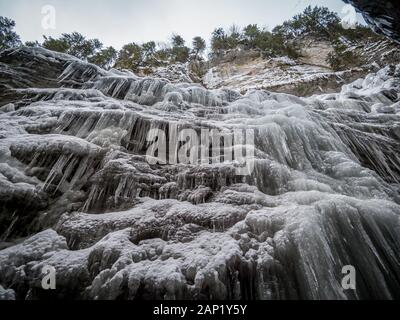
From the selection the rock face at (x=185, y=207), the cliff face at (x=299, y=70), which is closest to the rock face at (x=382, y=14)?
the rock face at (x=185, y=207)

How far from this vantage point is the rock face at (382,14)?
5438mm

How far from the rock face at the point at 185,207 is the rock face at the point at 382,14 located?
2591 mm

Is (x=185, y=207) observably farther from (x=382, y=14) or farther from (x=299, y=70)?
(x=299, y=70)

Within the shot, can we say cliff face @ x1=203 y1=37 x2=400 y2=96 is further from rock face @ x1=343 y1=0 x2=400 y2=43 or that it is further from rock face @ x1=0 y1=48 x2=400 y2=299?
rock face @ x1=0 y1=48 x2=400 y2=299

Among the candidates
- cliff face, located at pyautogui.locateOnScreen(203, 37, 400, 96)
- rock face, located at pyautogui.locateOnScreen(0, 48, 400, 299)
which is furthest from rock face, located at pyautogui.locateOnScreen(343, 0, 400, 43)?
cliff face, located at pyautogui.locateOnScreen(203, 37, 400, 96)

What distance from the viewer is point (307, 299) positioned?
2736 mm

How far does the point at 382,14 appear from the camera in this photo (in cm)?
580

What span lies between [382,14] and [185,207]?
676 cm

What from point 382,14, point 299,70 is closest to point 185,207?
point 382,14

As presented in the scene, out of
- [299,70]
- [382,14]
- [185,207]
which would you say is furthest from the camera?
[299,70]

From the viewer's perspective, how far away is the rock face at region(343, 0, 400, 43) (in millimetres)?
5438

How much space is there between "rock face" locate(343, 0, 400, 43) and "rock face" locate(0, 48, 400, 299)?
2591mm
